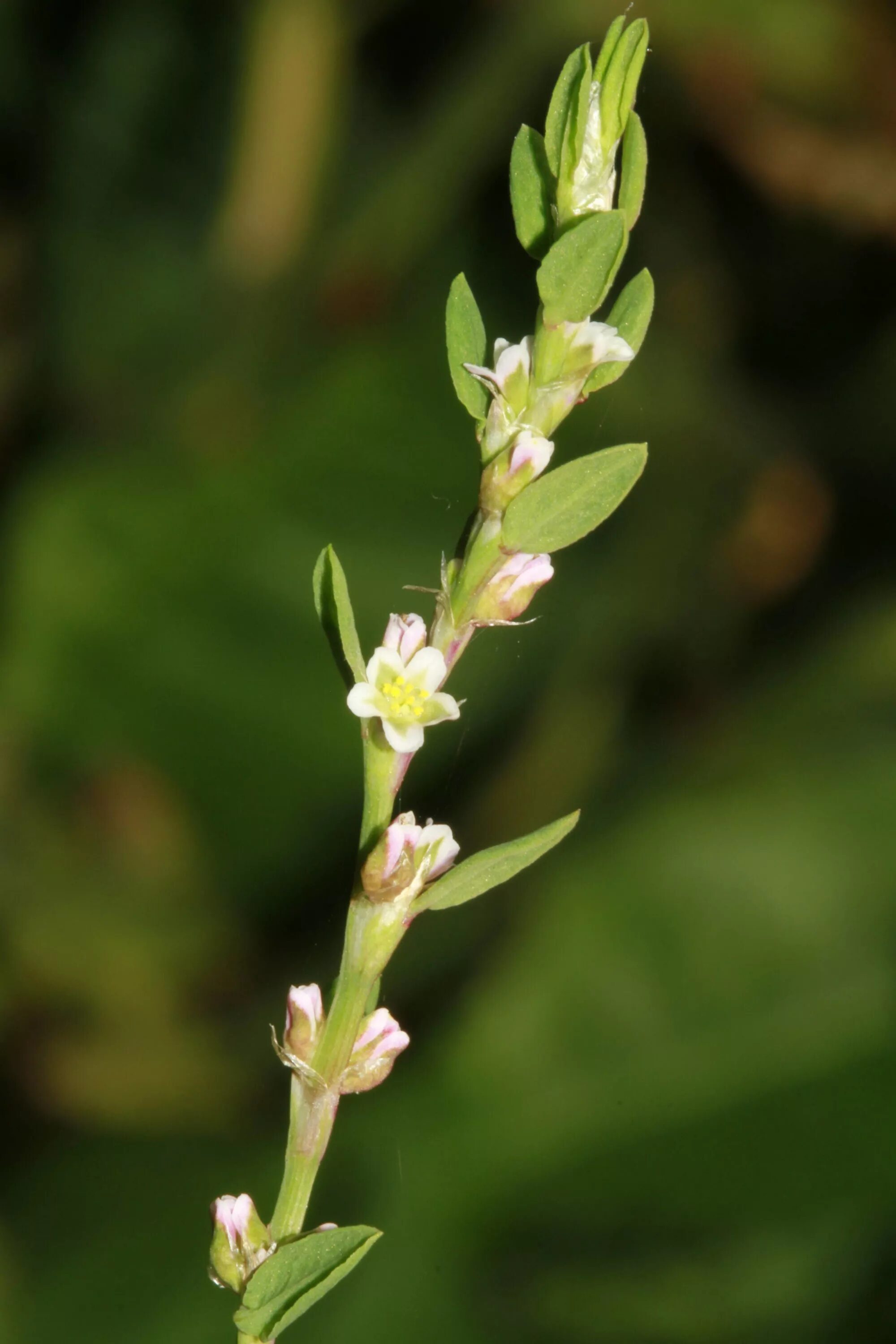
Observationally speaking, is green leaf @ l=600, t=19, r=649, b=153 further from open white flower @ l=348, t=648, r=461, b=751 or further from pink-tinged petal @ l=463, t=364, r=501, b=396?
open white flower @ l=348, t=648, r=461, b=751

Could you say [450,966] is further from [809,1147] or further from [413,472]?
[413,472]

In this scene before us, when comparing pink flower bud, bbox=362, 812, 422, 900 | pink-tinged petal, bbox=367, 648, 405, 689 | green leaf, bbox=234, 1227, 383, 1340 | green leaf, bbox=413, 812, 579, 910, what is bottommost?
green leaf, bbox=234, 1227, 383, 1340

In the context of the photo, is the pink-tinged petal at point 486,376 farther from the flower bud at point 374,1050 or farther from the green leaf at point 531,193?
the flower bud at point 374,1050

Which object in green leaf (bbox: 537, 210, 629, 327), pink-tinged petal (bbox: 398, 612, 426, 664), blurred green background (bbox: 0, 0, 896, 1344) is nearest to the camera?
green leaf (bbox: 537, 210, 629, 327)

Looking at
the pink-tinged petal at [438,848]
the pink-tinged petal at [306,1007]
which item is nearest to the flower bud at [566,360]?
the pink-tinged petal at [438,848]

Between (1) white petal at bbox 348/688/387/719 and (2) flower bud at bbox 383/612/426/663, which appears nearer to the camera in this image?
(1) white petal at bbox 348/688/387/719

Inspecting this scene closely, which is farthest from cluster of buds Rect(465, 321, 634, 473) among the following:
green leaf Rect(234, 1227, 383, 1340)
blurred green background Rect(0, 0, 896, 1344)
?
blurred green background Rect(0, 0, 896, 1344)

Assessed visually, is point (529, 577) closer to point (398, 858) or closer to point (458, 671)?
point (398, 858)

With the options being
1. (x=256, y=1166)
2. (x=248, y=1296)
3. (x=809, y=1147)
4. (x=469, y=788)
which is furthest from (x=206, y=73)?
(x=248, y=1296)
